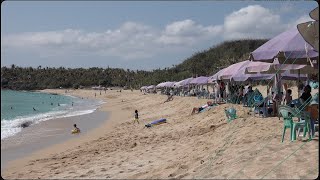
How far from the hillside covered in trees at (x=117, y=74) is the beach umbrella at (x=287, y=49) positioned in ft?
196

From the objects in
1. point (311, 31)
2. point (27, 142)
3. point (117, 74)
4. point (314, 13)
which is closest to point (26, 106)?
point (27, 142)

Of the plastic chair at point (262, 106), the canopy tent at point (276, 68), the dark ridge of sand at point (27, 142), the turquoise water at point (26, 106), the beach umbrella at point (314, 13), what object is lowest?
the turquoise water at point (26, 106)

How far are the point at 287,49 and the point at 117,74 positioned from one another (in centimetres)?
12518

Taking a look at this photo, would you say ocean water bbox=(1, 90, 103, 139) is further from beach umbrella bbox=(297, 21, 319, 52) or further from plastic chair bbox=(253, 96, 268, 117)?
beach umbrella bbox=(297, 21, 319, 52)

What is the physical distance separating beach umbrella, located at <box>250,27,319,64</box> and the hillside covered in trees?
5978cm

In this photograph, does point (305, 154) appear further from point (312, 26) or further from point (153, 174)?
point (153, 174)

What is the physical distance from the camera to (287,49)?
25.3 ft

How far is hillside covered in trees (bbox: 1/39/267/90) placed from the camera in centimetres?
7719

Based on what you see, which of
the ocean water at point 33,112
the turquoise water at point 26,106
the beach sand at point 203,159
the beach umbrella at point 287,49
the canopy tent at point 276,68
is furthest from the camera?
the turquoise water at point 26,106

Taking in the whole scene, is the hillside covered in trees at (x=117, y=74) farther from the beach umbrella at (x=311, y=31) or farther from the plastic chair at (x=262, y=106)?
the beach umbrella at (x=311, y=31)

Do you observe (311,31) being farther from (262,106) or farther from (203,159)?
(262,106)

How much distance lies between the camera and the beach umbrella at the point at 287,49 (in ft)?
24.8

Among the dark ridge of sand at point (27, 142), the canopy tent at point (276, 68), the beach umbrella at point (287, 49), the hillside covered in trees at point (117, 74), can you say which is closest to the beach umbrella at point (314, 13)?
the beach umbrella at point (287, 49)

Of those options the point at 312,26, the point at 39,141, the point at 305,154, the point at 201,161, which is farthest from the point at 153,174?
the point at 39,141
